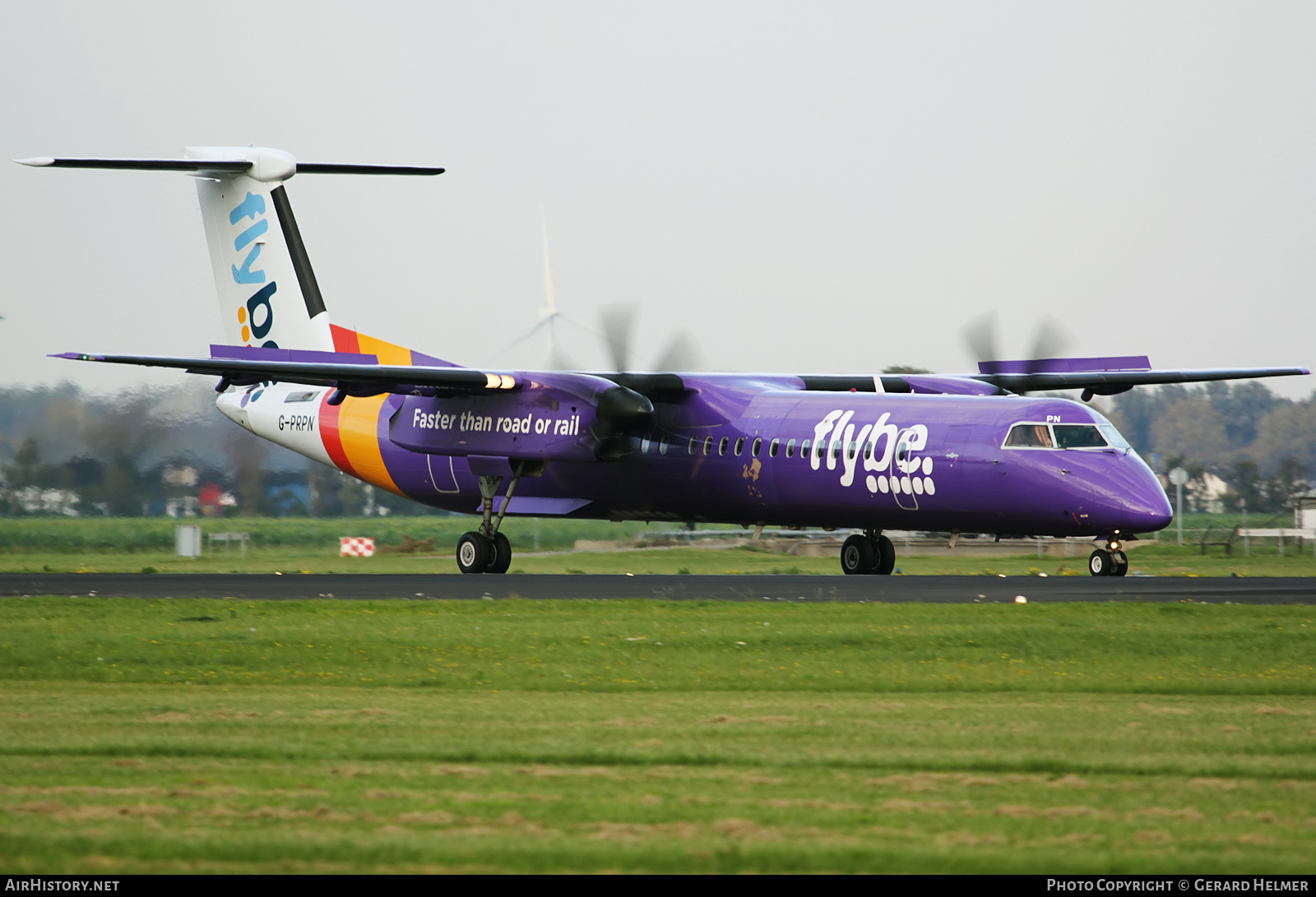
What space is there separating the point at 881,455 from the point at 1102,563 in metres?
3.70

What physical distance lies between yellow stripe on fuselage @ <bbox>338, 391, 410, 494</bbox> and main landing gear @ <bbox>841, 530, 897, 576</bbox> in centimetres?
931

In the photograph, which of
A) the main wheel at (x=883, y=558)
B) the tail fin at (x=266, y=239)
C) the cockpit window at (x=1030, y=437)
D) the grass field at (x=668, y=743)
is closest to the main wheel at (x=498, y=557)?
the tail fin at (x=266, y=239)

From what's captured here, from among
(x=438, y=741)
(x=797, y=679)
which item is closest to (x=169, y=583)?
(x=797, y=679)

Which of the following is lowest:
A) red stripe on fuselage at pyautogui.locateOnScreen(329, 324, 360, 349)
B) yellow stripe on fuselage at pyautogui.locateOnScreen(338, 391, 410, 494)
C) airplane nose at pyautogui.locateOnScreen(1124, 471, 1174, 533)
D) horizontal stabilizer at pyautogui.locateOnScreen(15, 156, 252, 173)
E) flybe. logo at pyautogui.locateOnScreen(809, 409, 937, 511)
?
airplane nose at pyautogui.locateOnScreen(1124, 471, 1174, 533)

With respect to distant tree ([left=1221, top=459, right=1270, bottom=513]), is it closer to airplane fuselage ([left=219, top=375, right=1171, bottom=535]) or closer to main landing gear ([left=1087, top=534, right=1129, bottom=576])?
airplane fuselage ([left=219, top=375, right=1171, bottom=535])

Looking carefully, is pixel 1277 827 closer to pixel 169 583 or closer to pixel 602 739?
pixel 602 739

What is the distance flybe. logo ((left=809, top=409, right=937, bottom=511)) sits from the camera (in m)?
23.7

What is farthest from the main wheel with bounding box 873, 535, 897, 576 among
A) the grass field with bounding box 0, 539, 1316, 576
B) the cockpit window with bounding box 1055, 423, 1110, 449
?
the cockpit window with bounding box 1055, 423, 1110, 449

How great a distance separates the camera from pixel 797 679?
12508mm

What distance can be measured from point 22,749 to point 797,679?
5.94 meters

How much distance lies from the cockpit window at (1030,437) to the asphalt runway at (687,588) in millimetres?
1991

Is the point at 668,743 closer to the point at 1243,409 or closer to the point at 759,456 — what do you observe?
the point at 759,456

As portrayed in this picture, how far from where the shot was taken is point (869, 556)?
1065 inches
